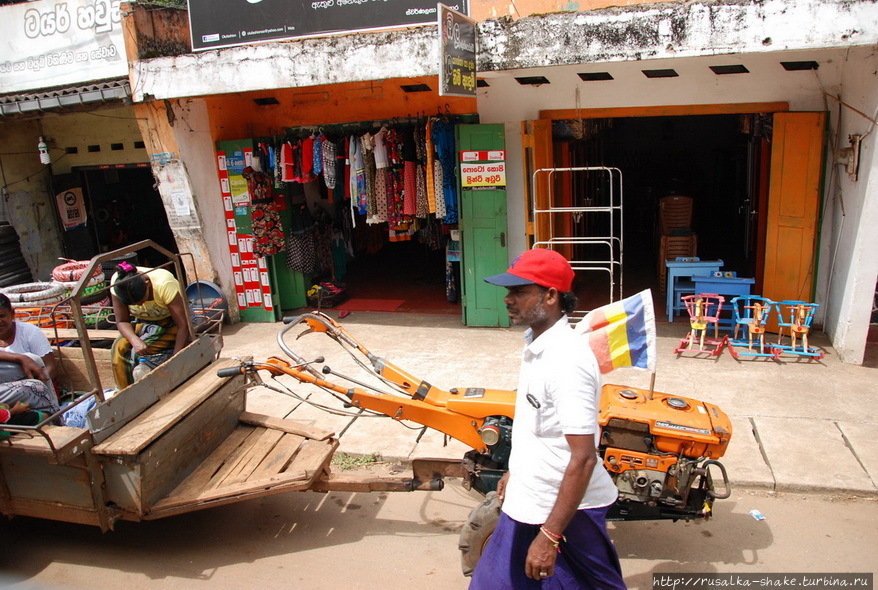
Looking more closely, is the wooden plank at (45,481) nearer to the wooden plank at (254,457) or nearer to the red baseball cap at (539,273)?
the wooden plank at (254,457)

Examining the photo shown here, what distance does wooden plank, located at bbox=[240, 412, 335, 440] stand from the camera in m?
A: 4.90

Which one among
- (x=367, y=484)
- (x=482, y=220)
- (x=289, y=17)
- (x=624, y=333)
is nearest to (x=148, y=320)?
(x=367, y=484)

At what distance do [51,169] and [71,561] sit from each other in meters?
8.91

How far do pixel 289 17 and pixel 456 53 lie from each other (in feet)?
7.61

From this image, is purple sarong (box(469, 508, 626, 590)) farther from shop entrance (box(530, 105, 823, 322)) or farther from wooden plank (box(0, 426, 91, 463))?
shop entrance (box(530, 105, 823, 322))

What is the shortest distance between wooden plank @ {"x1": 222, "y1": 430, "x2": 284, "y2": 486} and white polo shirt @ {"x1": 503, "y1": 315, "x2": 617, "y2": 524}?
7.19 ft

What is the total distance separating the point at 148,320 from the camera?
5.60 m

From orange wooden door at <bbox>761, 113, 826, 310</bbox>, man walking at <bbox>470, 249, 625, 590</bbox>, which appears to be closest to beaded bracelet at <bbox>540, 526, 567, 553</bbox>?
man walking at <bbox>470, 249, 625, 590</bbox>

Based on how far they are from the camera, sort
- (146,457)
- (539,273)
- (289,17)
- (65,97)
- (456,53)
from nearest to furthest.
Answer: (539,273) < (146,457) < (456,53) < (289,17) < (65,97)

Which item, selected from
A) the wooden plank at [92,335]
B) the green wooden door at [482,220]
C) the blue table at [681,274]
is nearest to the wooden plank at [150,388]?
the wooden plank at [92,335]

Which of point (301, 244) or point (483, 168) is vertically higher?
point (483, 168)

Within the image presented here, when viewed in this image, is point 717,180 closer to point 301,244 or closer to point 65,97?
point 301,244

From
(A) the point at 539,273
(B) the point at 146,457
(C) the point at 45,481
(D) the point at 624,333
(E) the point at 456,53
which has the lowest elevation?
(C) the point at 45,481

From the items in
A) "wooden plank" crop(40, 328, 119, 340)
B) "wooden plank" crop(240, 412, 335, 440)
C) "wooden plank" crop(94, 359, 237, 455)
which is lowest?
"wooden plank" crop(240, 412, 335, 440)
